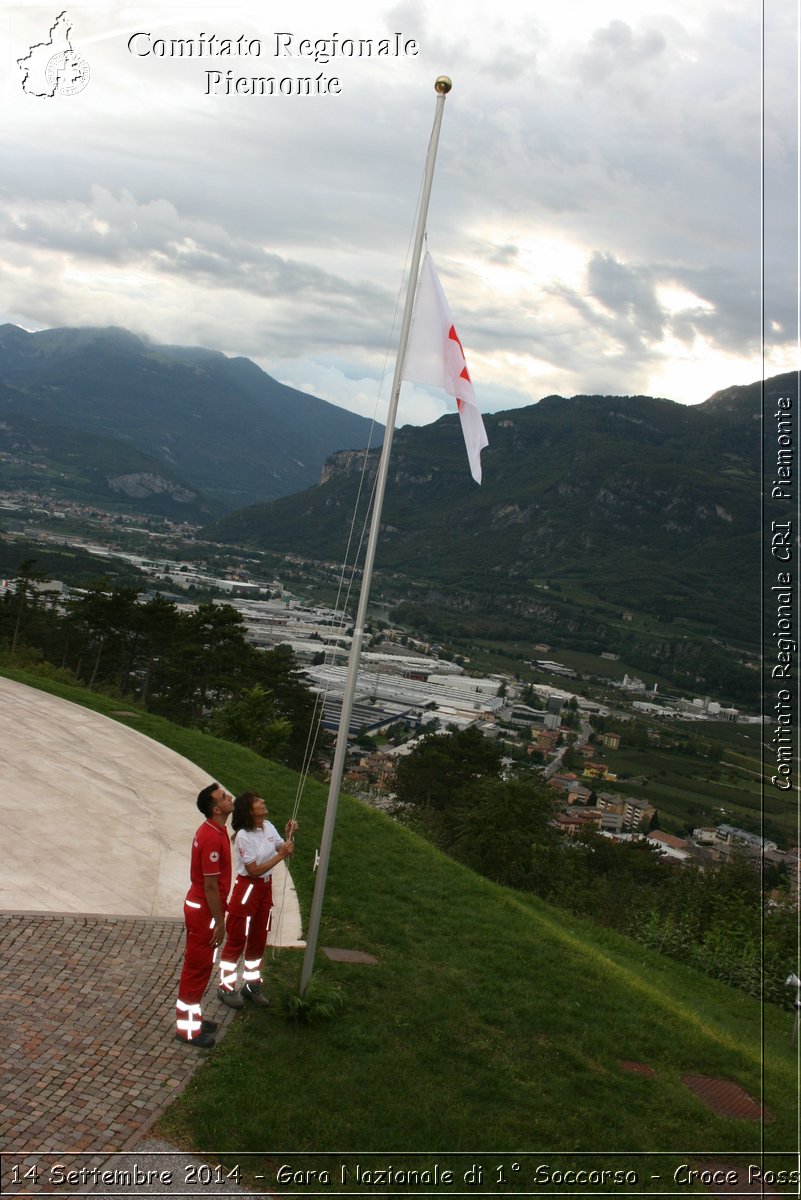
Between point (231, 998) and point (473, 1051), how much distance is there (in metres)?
1.65

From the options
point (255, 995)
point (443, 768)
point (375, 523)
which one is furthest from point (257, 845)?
point (443, 768)

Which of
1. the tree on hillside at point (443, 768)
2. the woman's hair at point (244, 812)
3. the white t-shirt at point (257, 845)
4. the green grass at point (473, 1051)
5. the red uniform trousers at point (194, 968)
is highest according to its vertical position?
the woman's hair at point (244, 812)

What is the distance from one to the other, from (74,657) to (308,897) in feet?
80.3

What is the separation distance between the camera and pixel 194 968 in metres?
5.40

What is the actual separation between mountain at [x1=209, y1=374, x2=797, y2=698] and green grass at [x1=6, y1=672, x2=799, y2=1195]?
5715 cm

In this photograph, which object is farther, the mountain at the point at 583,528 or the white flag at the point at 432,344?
the mountain at the point at 583,528

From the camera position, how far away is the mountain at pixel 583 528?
84612 millimetres

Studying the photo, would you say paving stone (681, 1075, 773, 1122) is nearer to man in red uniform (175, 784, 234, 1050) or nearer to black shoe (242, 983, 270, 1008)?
black shoe (242, 983, 270, 1008)

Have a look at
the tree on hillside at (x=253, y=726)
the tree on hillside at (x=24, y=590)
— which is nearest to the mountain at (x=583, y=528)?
the tree on hillside at (x=24, y=590)

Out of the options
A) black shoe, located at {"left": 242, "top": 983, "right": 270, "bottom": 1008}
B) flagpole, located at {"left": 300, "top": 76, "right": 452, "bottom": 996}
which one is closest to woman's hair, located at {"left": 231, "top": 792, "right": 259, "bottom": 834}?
flagpole, located at {"left": 300, "top": 76, "right": 452, "bottom": 996}

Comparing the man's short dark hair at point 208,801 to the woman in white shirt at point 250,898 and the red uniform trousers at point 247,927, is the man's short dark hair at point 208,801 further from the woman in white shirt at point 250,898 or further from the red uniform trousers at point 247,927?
the red uniform trousers at point 247,927

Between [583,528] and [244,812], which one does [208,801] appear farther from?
[583,528]

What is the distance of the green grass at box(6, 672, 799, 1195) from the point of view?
16.0 feet

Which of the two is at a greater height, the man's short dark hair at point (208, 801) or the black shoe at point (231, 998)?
the man's short dark hair at point (208, 801)
